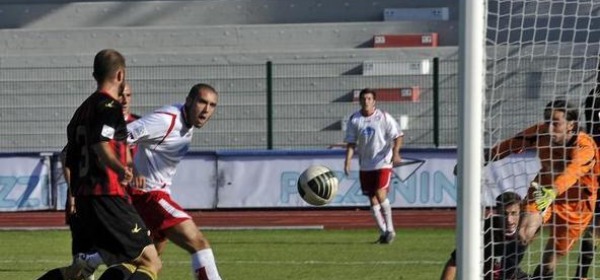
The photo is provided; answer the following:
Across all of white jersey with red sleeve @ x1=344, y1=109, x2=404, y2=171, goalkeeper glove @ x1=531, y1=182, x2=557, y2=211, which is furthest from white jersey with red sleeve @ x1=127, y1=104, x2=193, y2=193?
white jersey with red sleeve @ x1=344, y1=109, x2=404, y2=171

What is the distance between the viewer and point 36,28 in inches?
1110

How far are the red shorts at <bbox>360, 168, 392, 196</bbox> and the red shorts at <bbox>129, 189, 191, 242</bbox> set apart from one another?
7.43 metres

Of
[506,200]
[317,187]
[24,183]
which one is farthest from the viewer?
[24,183]

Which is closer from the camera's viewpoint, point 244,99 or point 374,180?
point 374,180

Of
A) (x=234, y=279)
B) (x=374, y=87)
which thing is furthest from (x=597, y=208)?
(x=374, y=87)

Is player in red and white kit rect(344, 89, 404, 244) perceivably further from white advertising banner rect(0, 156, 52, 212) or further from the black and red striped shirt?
the black and red striped shirt

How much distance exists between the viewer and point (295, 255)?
14133mm

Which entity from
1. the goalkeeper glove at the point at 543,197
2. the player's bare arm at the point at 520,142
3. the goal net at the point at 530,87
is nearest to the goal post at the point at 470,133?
the goal net at the point at 530,87

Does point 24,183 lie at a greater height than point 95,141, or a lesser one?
lesser

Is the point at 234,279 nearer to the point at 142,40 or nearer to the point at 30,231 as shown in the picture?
the point at 30,231

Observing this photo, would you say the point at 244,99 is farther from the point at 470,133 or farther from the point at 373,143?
the point at 470,133

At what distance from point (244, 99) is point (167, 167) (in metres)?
15.5

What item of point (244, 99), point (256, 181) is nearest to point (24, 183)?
point (256, 181)

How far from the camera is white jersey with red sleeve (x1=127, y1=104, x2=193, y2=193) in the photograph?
9336 millimetres
